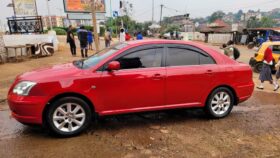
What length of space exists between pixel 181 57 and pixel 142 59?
2.65ft

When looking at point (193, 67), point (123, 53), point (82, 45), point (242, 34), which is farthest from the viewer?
point (242, 34)

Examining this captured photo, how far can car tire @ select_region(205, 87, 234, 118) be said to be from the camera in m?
5.63

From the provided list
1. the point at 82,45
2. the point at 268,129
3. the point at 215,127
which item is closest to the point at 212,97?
the point at 215,127

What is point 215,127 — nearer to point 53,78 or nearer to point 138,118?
point 138,118

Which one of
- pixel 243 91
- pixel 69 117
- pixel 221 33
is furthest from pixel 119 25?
pixel 69 117

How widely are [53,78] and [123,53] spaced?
4.26ft

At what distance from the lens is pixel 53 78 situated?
14.8 feet

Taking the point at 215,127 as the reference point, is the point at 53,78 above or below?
above

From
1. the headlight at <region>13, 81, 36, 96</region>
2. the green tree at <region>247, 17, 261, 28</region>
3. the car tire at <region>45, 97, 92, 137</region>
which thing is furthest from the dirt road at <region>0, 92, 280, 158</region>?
the green tree at <region>247, 17, 261, 28</region>

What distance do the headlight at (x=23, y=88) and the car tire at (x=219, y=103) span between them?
3.36m

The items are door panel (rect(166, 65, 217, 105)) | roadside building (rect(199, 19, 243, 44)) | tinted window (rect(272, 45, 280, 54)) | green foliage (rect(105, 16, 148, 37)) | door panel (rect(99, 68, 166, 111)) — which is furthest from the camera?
green foliage (rect(105, 16, 148, 37))

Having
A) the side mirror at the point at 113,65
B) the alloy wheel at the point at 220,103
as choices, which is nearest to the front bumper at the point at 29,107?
the side mirror at the point at 113,65

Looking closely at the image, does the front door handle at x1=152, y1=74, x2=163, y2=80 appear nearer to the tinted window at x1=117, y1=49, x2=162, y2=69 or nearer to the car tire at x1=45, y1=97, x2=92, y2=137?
the tinted window at x1=117, y1=49, x2=162, y2=69

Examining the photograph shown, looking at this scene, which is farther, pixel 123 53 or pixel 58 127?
pixel 123 53
